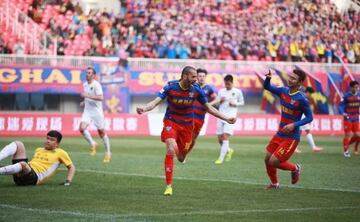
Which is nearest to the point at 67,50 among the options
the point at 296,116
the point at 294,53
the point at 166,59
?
the point at 166,59

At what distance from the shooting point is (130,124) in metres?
39.0

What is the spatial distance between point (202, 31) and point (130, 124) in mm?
7494

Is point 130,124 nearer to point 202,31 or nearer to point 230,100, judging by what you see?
point 202,31

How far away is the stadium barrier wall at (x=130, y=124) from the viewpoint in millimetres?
36312

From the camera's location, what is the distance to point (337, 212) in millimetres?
13102

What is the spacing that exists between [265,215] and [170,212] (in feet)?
4.46

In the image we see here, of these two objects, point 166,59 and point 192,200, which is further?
point 166,59

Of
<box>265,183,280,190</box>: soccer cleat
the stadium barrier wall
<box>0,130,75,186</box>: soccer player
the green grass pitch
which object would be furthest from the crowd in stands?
<box>0,130,75,186</box>: soccer player

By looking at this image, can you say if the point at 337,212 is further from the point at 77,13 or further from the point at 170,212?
the point at 77,13

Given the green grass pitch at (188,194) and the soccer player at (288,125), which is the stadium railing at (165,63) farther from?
the soccer player at (288,125)

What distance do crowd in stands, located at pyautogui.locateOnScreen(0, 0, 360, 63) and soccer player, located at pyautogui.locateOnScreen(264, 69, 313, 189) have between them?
900 inches

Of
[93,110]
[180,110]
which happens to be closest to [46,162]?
[180,110]

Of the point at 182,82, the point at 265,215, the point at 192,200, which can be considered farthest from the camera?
the point at 182,82

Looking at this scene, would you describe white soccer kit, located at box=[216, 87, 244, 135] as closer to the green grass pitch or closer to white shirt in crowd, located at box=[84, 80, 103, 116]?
the green grass pitch
